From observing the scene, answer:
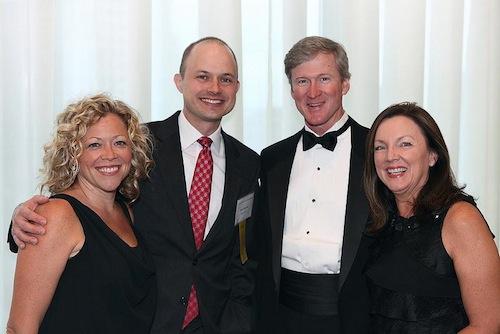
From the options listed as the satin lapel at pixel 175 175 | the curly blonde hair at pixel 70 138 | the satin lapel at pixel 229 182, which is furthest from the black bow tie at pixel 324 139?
the curly blonde hair at pixel 70 138

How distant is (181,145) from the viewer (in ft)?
8.04

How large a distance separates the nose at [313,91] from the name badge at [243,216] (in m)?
0.44

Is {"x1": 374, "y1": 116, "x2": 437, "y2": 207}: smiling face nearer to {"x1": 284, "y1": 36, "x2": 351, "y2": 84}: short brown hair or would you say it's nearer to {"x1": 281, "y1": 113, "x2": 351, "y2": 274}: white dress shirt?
{"x1": 281, "y1": 113, "x2": 351, "y2": 274}: white dress shirt

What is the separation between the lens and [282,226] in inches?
A: 98.3

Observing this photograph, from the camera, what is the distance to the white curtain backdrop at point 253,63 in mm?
3109

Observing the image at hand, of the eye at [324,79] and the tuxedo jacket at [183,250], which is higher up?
the eye at [324,79]

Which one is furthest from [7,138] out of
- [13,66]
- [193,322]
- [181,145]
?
[193,322]

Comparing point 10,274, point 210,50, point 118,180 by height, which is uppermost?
point 210,50

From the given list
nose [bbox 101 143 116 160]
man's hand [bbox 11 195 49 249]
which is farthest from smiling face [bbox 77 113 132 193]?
man's hand [bbox 11 195 49 249]

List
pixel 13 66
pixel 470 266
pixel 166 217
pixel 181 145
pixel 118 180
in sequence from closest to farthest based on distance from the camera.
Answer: pixel 470 266
pixel 118 180
pixel 166 217
pixel 181 145
pixel 13 66

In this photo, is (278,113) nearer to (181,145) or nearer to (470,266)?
(181,145)

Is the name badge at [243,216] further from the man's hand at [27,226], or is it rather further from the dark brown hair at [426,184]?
the man's hand at [27,226]

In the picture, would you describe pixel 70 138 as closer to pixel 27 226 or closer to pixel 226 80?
pixel 27 226

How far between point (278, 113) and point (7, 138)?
130 cm
